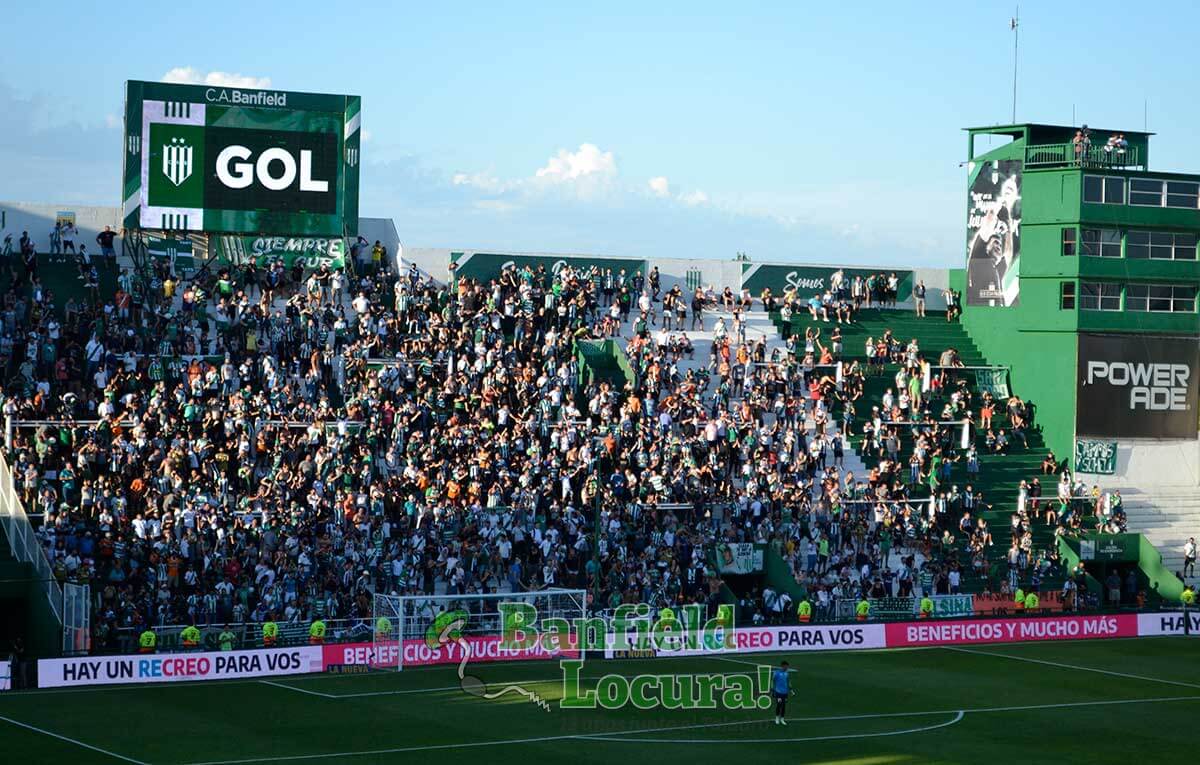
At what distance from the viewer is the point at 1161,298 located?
205ft

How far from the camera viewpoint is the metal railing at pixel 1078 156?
61.6 meters

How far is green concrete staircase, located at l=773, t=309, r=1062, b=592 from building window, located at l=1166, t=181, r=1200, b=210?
948 cm

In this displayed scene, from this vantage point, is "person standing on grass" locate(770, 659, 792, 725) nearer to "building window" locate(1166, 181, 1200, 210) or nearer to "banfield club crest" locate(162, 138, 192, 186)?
"banfield club crest" locate(162, 138, 192, 186)

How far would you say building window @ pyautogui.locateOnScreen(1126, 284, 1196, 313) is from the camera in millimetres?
62188

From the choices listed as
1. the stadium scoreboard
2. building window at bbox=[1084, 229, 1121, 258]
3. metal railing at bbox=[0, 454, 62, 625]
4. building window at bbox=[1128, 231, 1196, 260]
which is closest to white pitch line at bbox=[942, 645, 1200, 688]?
building window at bbox=[1084, 229, 1121, 258]

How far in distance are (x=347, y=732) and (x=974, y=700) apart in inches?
600

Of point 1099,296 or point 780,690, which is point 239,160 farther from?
point 1099,296

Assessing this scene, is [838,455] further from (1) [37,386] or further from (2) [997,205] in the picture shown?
(1) [37,386]

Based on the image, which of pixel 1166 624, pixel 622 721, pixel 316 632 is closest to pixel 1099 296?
pixel 1166 624

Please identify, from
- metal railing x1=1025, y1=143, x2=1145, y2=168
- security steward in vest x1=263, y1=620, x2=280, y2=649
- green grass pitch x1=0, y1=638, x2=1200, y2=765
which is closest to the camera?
green grass pitch x1=0, y1=638, x2=1200, y2=765

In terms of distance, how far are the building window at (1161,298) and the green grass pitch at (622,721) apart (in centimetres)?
2110

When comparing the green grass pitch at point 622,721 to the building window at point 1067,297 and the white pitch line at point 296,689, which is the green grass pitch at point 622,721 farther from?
the building window at point 1067,297

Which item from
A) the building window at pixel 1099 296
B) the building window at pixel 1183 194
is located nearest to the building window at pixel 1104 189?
the building window at pixel 1183 194

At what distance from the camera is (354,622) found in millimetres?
43656
